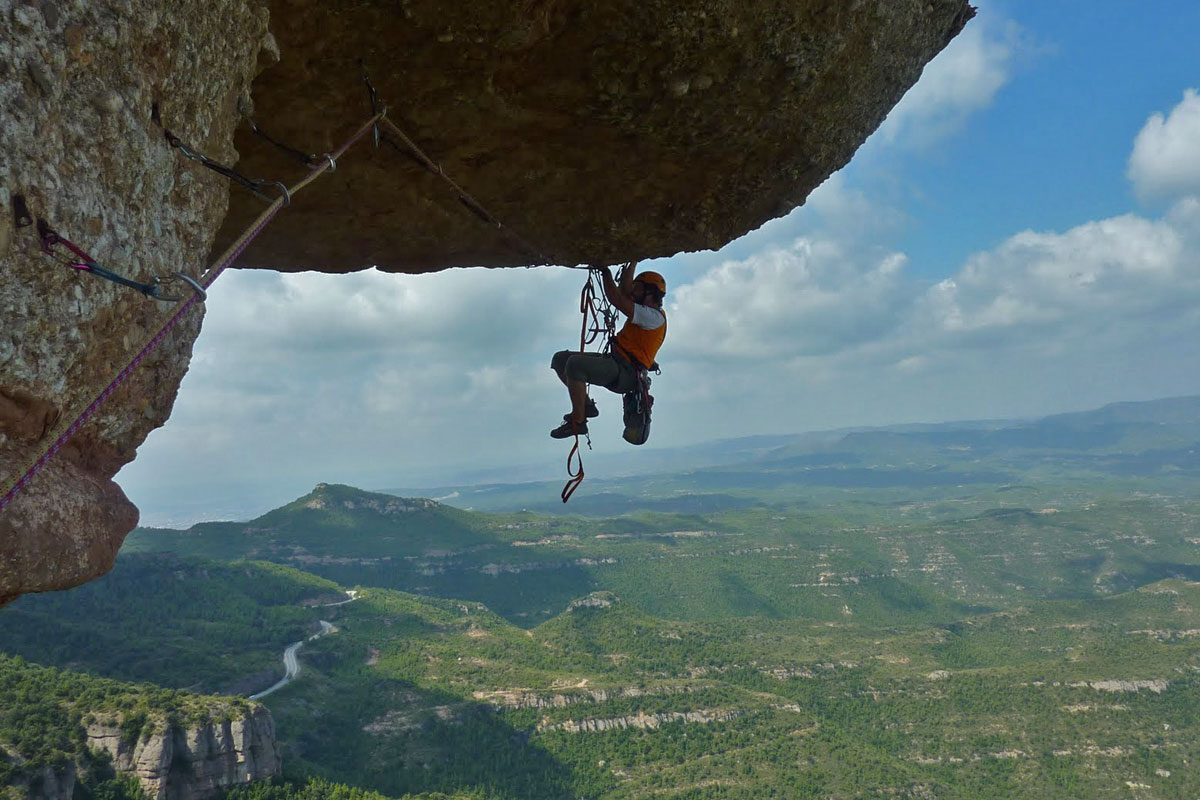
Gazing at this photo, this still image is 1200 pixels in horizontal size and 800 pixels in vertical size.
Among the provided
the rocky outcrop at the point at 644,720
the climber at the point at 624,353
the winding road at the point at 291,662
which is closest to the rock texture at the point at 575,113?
the climber at the point at 624,353

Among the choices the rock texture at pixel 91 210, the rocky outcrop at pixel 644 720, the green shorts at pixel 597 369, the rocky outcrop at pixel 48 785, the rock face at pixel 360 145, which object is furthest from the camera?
the rocky outcrop at pixel 644 720

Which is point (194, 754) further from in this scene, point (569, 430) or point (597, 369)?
point (597, 369)

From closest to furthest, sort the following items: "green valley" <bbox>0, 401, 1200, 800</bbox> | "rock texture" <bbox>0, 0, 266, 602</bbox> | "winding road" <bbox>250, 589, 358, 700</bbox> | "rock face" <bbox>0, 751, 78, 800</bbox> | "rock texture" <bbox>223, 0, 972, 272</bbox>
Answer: "rock texture" <bbox>0, 0, 266, 602</bbox> → "rock texture" <bbox>223, 0, 972, 272</bbox> → "rock face" <bbox>0, 751, 78, 800</bbox> → "green valley" <bbox>0, 401, 1200, 800</bbox> → "winding road" <bbox>250, 589, 358, 700</bbox>

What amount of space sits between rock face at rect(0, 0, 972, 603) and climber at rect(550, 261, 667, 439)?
0.75m

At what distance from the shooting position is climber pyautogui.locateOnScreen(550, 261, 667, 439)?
7.23 m

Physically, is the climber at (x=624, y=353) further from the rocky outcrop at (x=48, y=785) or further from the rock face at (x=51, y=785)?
the rock face at (x=51, y=785)

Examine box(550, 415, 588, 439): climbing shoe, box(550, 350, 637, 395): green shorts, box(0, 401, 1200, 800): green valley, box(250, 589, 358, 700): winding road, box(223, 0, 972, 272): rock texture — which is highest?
box(223, 0, 972, 272): rock texture

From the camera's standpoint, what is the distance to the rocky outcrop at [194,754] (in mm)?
30500

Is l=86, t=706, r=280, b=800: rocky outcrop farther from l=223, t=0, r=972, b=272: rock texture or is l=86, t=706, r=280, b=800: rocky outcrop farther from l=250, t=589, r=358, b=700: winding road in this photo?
l=223, t=0, r=972, b=272: rock texture

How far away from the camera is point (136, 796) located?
3019 cm

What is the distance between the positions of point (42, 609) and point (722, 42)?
69755mm

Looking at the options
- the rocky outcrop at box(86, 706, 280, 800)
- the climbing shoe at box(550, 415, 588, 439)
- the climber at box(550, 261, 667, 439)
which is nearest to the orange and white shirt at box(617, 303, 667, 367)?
the climber at box(550, 261, 667, 439)

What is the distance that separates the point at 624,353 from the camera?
7453 mm

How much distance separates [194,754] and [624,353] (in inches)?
1422
